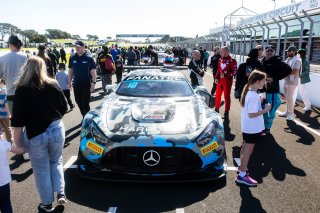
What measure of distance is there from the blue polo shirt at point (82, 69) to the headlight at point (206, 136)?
123 inches

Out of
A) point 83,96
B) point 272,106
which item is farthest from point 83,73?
point 272,106

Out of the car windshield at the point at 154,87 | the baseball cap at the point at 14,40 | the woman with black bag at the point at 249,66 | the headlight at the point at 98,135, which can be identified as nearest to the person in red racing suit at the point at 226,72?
the woman with black bag at the point at 249,66

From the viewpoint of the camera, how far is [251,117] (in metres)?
3.68

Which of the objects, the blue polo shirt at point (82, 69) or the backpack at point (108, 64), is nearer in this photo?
the blue polo shirt at point (82, 69)

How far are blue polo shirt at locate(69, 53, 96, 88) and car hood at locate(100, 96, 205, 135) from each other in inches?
54.2

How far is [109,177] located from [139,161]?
1.35 feet

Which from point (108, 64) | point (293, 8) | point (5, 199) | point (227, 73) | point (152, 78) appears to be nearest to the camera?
point (5, 199)

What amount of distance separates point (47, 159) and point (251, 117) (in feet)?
7.87

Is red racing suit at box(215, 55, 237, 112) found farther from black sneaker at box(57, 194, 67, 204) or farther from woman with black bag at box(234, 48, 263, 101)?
black sneaker at box(57, 194, 67, 204)

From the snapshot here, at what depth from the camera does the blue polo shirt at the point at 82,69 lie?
5965 mm

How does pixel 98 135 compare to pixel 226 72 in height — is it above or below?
below

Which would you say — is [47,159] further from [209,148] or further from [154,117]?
[209,148]

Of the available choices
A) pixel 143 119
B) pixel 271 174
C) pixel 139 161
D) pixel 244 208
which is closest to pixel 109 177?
pixel 139 161

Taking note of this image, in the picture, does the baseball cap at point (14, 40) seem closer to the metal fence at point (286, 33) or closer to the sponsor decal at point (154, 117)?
the sponsor decal at point (154, 117)
